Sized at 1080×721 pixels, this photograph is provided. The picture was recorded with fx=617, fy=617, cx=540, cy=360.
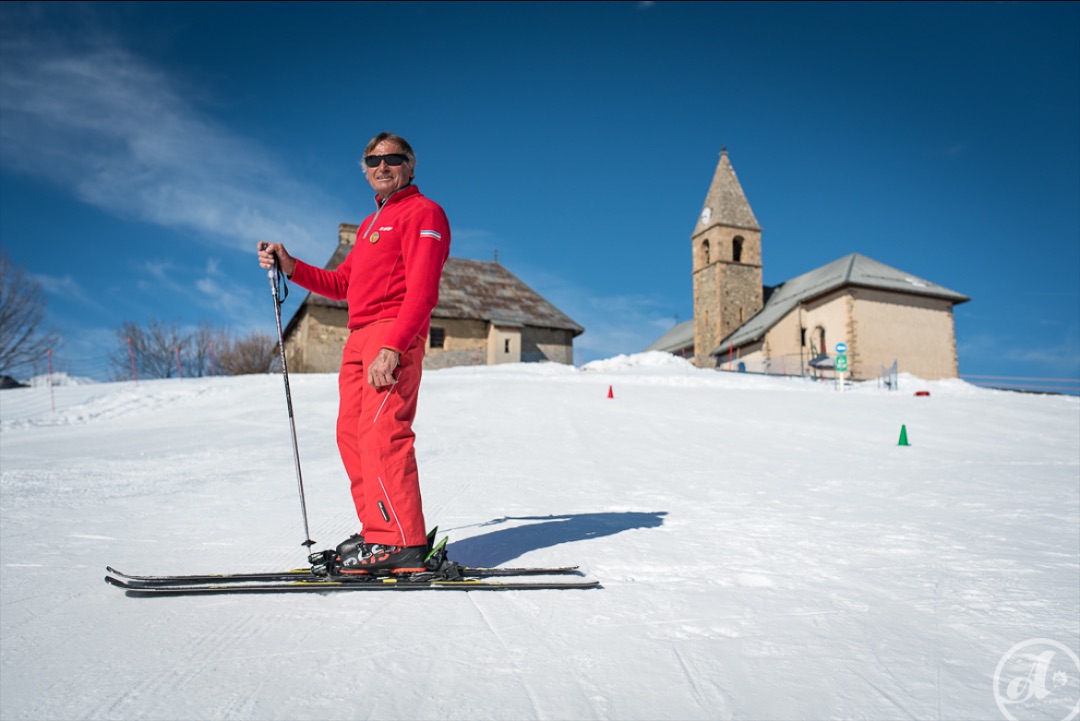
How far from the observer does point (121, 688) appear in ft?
5.51

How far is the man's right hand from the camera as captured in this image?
3.22 m

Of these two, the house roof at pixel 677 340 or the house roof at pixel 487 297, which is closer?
the house roof at pixel 487 297

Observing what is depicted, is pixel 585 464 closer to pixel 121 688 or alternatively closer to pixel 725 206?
pixel 121 688

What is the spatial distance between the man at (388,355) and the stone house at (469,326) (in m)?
29.3

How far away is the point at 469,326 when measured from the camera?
34.7 meters

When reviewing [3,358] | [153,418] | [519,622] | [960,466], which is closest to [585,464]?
[960,466]

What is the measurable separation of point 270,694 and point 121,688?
42 cm

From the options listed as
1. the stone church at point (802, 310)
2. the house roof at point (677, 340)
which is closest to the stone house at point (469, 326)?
the stone church at point (802, 310)

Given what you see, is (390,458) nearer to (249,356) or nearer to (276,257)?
(276,257)

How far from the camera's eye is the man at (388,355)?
2727 millimetres
